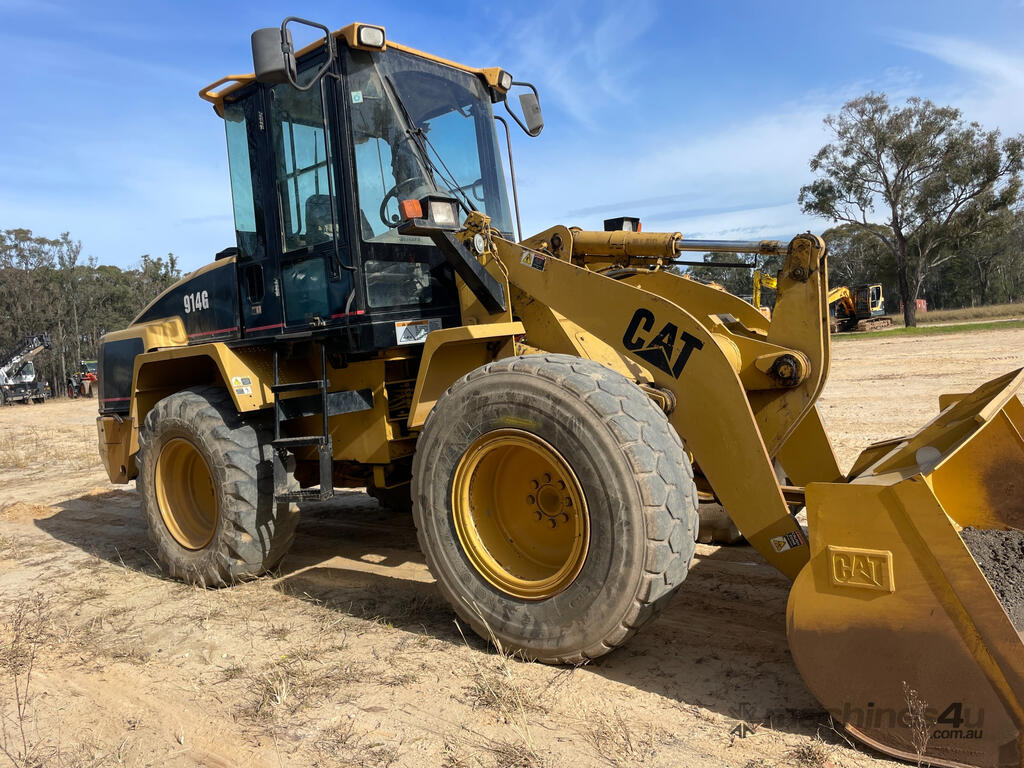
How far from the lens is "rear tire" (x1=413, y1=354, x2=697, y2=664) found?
306 cm

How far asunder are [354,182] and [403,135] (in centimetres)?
45

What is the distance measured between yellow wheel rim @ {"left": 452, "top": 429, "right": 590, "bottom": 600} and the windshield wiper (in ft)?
5.54

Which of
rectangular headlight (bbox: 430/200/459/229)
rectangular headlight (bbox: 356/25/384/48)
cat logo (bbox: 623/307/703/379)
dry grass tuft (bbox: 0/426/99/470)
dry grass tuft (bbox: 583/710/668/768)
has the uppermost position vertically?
rectangular headlight (bbox: 356/25/384/48)

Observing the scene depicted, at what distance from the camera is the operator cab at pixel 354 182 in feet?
14.5

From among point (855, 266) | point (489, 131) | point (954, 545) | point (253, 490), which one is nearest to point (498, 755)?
point (954, 545)

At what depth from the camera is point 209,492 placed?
5.58 metres

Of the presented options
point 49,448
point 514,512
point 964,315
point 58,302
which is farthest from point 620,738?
point 58,302

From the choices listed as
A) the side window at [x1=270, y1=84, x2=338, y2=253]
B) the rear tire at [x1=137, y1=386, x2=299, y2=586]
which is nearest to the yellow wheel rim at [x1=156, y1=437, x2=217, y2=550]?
the rear tire at [x1=137, y1=386, x2=299, y2=586]

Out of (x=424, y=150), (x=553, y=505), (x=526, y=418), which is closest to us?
(x=526, y=418)

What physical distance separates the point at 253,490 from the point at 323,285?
142 cm

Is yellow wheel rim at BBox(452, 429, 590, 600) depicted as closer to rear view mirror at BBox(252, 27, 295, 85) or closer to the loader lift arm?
the loader lift arm

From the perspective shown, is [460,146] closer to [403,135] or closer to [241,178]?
[403,135]

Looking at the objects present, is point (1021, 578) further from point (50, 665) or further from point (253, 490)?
point (50, 665)

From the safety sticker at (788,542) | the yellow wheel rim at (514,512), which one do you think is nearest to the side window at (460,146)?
the yellow wheel rim at (514,512)
